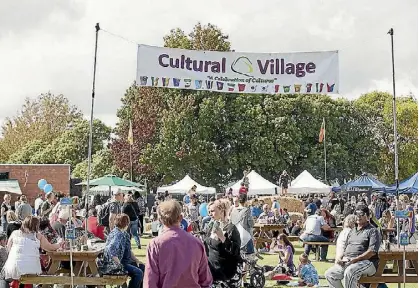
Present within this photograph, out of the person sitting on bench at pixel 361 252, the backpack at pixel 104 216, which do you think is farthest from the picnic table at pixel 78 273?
the backpack at pixel 104 216

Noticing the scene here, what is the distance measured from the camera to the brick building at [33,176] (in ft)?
143

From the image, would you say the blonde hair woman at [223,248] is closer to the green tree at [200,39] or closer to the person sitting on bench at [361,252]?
the person sitting on bench at [361,252]

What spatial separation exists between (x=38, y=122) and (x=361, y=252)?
6681 centimetres

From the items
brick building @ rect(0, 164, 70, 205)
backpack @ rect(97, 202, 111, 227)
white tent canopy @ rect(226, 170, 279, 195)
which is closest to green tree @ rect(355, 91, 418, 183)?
white tent canopy @ rect(226, 170, 279, 195)

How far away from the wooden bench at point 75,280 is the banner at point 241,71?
18.3 feet

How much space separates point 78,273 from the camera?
1113 cm

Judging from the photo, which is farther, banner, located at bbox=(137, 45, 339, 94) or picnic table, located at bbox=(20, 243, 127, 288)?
banner, located at bbox=(137, 45, 339, 94)

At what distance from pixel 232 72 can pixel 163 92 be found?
122 feet

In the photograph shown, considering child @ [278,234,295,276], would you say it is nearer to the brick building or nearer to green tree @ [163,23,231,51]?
the brick building

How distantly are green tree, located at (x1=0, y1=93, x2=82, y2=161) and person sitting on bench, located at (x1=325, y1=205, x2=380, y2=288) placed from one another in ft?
213

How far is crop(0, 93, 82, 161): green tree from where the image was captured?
74062mm

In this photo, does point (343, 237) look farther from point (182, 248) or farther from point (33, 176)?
point (33, 176)

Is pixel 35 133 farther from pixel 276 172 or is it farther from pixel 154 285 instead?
pixel 154 285

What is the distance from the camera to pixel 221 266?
29.3 feet
